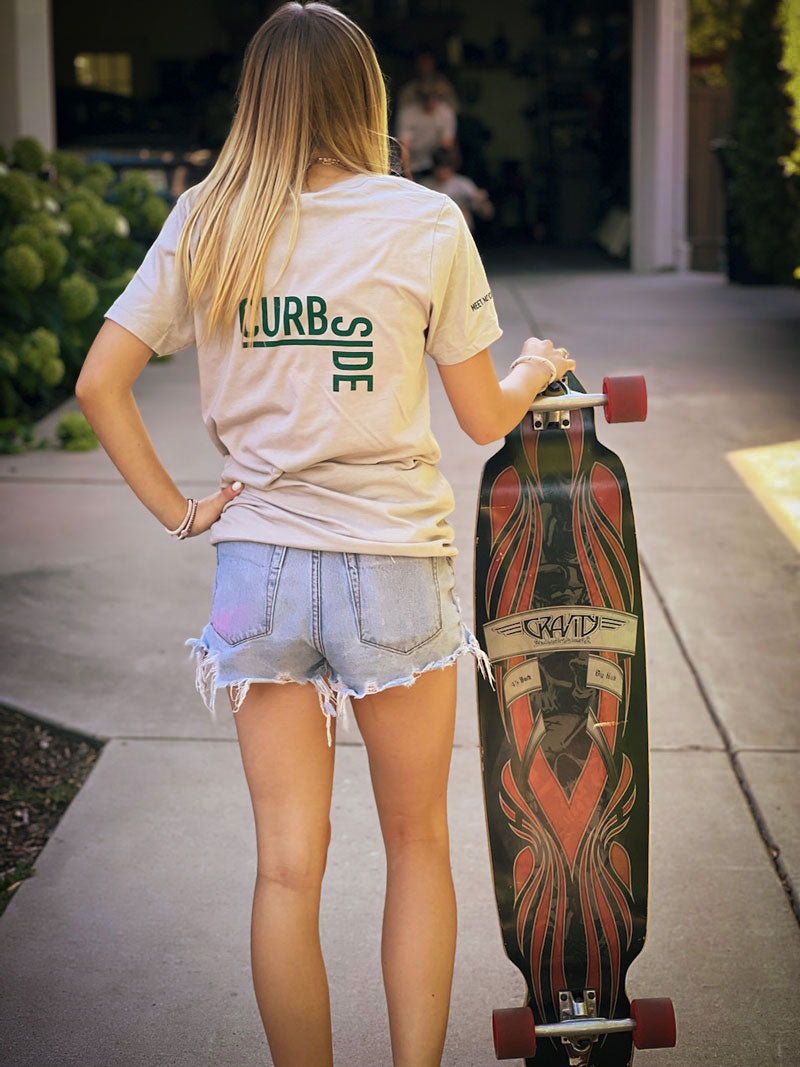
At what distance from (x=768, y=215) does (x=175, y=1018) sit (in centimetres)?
960

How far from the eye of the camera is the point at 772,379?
26.2 ft

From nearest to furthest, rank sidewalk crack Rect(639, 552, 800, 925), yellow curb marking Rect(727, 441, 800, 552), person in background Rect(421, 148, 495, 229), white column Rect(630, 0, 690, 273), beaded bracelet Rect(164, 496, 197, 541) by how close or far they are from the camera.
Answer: beaded bracelet Rect(164, 496, 197, 541) < sidewalk crack Rect(639, 552, 800, 925) < yellow curb marking Rect(727, 441, 800, 552) < person in background Rect(421, 148, 495, 229) < white column Rect(630, 0, 690, 273)

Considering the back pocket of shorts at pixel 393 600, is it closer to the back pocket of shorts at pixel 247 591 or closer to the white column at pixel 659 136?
the back pocket of shorts at pixel 247 591

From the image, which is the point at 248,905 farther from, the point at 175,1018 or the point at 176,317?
A: the point at 176,317

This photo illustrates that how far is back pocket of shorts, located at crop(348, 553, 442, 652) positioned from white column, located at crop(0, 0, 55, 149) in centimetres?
803

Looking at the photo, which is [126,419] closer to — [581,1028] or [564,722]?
[564,722]

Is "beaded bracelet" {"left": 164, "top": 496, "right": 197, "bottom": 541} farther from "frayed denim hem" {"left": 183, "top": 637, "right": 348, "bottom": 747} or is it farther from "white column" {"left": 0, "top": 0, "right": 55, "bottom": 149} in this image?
"white column" {"left": 0, "top": 0, "right": 55, "bottom": 149}

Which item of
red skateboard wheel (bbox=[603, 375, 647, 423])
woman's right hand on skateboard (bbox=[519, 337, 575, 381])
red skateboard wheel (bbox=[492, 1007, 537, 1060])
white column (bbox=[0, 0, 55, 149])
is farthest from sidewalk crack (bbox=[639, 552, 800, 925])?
white column (bbox=[0, 0, 55, 149])

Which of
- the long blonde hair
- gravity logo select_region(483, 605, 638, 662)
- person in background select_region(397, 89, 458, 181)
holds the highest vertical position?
person in background select_region(397, 89, 458, 181)

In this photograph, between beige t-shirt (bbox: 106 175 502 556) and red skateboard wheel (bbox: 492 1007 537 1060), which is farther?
red skateboard wheel (bbox: 492 1007 537 1060)

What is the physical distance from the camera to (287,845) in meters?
2.04

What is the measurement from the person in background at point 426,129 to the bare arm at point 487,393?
1111 centimetres

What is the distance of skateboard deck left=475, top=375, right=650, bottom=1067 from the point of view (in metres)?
2.34

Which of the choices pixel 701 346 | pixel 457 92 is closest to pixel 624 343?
pixel 701 346
